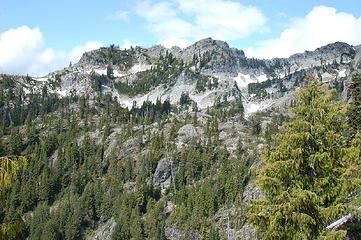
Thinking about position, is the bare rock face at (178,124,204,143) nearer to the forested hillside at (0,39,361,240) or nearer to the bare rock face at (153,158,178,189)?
the forested hillside at (0,39,361,240)

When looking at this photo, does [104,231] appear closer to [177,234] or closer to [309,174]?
[177,234]

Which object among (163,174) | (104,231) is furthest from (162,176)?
(104,231)

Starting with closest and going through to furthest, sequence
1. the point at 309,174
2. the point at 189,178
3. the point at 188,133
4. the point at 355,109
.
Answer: the point at 309,174, the point at 355,109, the point at 189,178, the point at 188,133

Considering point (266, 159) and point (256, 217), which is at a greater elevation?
point (266, 159)

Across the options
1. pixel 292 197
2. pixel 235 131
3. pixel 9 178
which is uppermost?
pixel 9 178

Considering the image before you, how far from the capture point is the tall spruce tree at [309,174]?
17.4m

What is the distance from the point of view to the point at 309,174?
1919 cm

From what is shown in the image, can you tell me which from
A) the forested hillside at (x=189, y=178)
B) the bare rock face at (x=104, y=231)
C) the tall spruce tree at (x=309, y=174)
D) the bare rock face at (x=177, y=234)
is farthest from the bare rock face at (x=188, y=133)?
the tall spruce tree at (x=309, y=174)

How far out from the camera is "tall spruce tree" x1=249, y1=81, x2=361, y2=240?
1738 centimetres

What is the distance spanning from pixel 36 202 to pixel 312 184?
506ft

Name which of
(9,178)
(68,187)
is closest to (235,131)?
(68,187)

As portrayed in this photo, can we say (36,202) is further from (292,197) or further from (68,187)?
(292,197)

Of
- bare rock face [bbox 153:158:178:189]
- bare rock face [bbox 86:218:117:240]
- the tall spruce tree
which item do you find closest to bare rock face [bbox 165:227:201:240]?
bare rock face [bbox 86:218:117:240]

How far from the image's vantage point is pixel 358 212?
17109mm
